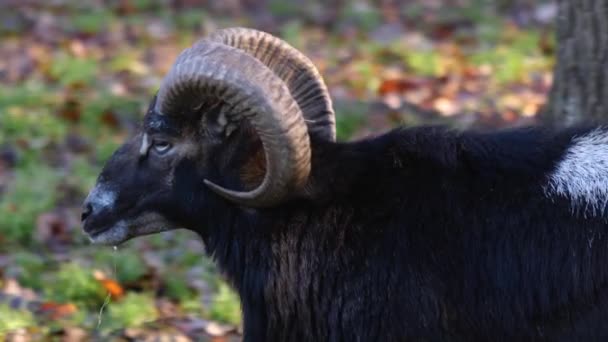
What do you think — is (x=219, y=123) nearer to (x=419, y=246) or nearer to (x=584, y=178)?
(x=419, y=246)

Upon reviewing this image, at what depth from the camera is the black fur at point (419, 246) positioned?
5.59 m

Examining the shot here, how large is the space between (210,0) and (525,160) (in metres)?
9.98

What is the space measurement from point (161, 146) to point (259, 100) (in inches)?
30.4

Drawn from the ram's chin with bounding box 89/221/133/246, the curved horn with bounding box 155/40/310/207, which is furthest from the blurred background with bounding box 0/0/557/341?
the curved horn with bounding box 155/40/310/207

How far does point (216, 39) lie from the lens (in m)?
6.04

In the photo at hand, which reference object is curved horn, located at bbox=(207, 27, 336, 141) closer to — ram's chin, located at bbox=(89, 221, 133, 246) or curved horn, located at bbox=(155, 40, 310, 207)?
curved horn, located at bbox=(155, 40, 310, 207)

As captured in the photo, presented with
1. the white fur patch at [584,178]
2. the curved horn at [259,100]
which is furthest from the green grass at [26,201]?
the white fur patch at [584,178]

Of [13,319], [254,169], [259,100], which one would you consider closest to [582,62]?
[254,169]

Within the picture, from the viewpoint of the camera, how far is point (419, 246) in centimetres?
576

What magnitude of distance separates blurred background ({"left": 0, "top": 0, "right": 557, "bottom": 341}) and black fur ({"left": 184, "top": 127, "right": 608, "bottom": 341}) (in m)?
0.99

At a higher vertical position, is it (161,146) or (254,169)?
(161,146)

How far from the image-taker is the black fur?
559 centimetres

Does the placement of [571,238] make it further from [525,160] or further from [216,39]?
[216,39]

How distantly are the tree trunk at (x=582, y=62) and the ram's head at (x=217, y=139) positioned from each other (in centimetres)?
229
